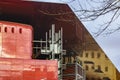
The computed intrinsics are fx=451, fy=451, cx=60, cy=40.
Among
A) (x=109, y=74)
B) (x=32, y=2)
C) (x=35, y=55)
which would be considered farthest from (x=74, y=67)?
(x=109, y=74)

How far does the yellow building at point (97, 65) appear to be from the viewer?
26.8 meters

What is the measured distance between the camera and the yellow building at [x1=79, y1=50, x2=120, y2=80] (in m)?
26.8

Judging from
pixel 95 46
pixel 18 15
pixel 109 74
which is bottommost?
pixel 109 74

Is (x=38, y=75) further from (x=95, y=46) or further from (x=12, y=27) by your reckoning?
(x=95, y=46)

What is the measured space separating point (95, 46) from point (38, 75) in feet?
37.4

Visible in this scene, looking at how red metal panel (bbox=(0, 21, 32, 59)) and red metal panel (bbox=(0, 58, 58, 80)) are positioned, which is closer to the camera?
red metal panel (bbox=(0, 58, 58, 80))

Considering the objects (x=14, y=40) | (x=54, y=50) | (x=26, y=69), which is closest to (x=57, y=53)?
(x=54, y=50)

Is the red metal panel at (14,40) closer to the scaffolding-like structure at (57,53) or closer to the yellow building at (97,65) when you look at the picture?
the scaffolding-like structure at (57,53)

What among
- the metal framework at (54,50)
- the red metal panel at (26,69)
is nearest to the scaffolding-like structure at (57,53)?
the metal framework at (54,50)

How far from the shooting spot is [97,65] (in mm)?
27125

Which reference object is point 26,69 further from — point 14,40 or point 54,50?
point 54,50

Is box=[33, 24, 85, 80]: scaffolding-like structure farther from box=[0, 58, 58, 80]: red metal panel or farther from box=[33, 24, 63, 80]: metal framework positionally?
box=[0, 58, 58, 80]: red metal panel

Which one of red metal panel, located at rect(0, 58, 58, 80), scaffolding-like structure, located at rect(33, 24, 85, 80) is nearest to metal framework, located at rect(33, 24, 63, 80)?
scaffolding-like structure, located at rect(33, 24, 85, 80)

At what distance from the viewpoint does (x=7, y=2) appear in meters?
24.7
